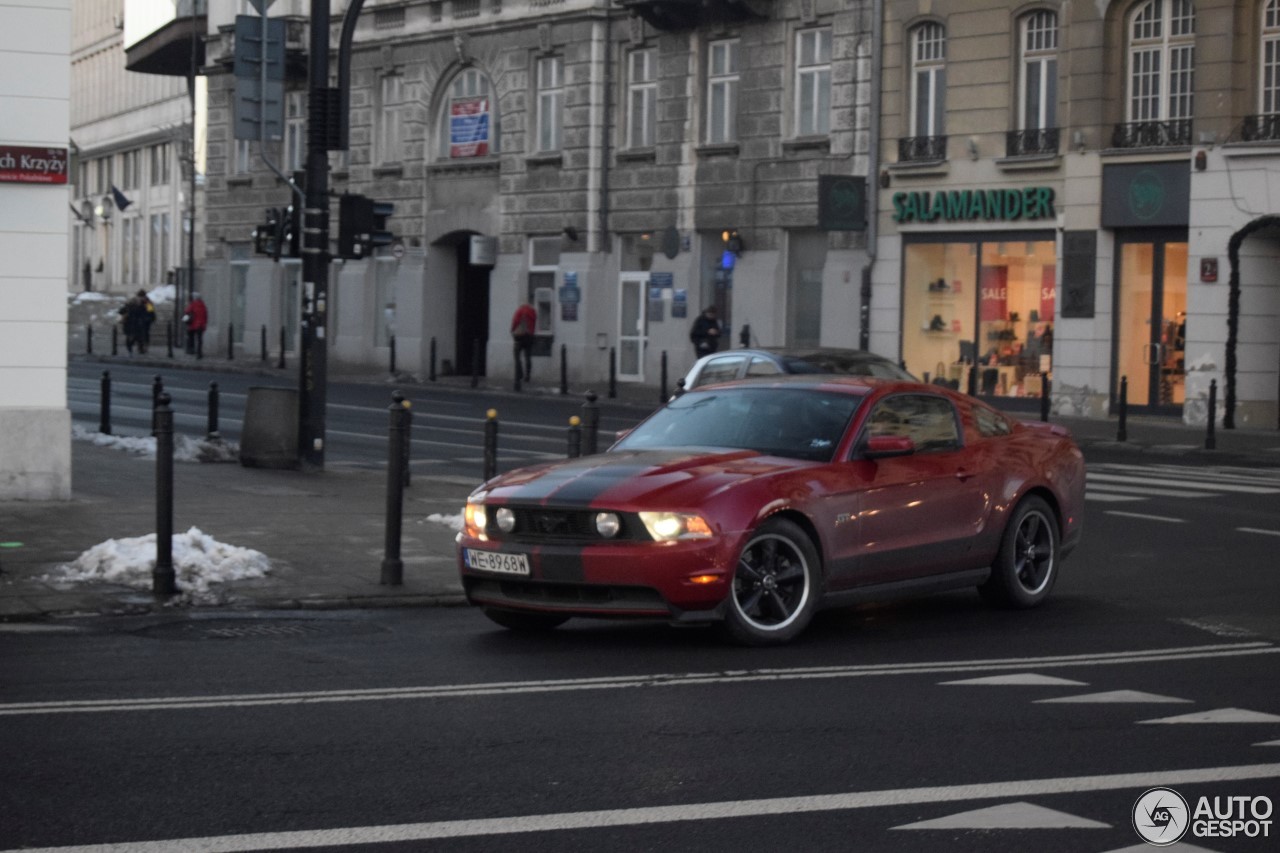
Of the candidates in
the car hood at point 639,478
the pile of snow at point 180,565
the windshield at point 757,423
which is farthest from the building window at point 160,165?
the car hood at point 639,478

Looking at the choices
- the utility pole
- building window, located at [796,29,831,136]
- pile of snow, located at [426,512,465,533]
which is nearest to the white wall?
pile of snow, located at [426,512,465,533]

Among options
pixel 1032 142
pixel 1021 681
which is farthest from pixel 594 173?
pixel 1021 681

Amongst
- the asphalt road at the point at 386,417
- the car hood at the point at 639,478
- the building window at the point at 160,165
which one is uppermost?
the building window at the point at 160,165

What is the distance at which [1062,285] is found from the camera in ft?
111

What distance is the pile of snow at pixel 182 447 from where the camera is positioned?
846 inches

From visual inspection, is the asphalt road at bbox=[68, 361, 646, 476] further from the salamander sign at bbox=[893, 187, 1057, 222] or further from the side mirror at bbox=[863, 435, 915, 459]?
the side mirror at bbox=[863, 435, 915, 459]

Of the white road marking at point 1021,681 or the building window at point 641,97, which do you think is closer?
the white road marking at point 1021,681

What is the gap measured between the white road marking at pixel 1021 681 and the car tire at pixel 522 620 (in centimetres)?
242

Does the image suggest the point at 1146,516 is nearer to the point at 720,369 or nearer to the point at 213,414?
the point at 720,369

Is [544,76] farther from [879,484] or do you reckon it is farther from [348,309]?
[879,484]

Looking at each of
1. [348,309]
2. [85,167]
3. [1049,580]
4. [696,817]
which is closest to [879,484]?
[1049,580]

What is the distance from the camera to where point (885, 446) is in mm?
10797

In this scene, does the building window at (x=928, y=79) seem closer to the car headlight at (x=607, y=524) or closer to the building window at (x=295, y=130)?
the building window at (x=295, y=130)

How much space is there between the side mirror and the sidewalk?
283 cm
